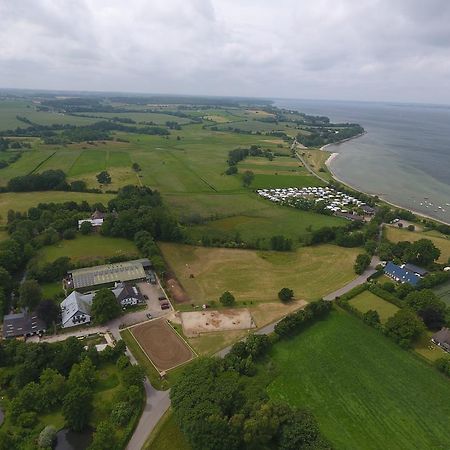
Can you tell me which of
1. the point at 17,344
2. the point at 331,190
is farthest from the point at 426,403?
the point at 331,190

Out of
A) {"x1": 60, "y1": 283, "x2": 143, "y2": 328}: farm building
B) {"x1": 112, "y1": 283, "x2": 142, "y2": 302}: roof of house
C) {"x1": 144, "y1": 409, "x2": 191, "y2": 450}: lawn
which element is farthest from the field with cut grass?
{"x1": 144, "y1": 409, "x2": 191, "y2": 450}: lawn

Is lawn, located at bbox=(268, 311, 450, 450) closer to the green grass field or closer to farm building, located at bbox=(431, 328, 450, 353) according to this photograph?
farm building, located at bbox=(431, 328, 450, 353)

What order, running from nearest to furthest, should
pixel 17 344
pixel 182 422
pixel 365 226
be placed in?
pixel 182 422
pixel 17 344
pixel 365 226

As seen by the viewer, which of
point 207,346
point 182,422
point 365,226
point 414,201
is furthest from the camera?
point 414,201

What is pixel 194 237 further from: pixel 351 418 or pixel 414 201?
pixel 414 201

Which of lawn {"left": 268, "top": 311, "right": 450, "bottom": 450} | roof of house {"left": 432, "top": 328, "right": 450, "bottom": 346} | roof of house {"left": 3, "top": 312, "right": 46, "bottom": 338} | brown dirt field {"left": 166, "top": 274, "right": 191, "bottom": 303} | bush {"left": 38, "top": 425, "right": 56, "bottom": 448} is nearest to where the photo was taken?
bush {"left": 38, "top": 425, "right": 56, "bottom": 448}

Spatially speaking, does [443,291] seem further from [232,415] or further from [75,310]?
[75,310]
